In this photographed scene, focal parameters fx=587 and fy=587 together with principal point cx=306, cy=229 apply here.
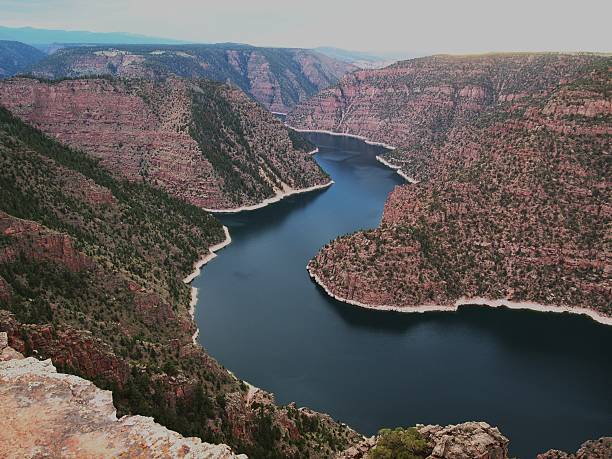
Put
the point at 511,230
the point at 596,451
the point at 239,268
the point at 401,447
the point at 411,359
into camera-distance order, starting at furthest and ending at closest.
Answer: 1. the point at 239,268
2. the point at 511,230
3. the point at 411,359
4. the point at 596,451
5. the point at 401,447

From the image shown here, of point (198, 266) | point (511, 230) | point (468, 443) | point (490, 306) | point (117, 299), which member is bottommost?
point (198, 266)

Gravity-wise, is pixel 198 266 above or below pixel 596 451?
below

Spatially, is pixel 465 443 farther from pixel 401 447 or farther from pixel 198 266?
Answer: pixel 198 266

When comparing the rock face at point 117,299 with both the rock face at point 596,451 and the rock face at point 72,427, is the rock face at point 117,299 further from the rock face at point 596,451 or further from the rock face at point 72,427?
the rock face at point 596,451

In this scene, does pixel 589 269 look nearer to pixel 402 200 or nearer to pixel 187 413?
pixel 402 200

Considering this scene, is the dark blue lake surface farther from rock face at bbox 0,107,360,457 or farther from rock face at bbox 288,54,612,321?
rock face at bbox 0,107,360,457

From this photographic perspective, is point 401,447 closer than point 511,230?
Yes

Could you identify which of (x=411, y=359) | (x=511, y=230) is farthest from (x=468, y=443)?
(x=511, y=230)

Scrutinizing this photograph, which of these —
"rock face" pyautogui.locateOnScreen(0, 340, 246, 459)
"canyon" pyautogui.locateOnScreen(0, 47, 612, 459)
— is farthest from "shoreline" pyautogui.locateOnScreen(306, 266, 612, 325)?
"rock face" pyautogui.locateOnScreen(0, 340, 246, 459)
